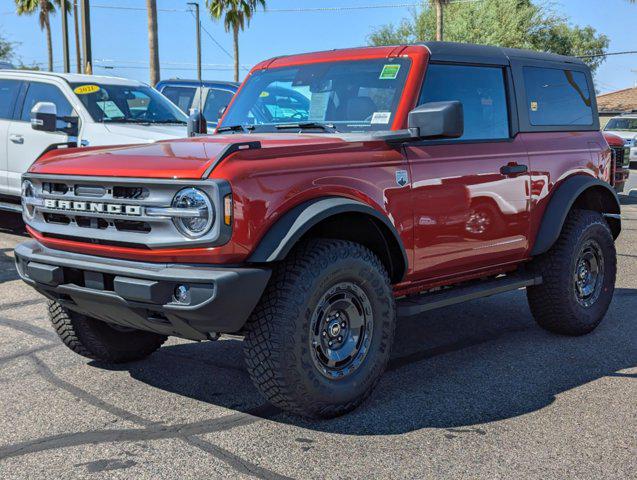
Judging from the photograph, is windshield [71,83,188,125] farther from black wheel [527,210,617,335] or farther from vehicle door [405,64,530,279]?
black wheel [527,210,617,335]

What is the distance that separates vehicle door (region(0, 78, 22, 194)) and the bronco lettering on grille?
6264 mm

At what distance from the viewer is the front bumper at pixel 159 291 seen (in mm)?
3689

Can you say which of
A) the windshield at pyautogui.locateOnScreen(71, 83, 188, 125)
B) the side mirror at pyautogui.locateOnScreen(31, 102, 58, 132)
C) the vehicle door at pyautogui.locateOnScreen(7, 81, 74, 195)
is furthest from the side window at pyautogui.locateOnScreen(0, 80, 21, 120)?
the side mirror at pyautogui.locateOnScreen(31, 102, 58, 132)

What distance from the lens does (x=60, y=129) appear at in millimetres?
9500

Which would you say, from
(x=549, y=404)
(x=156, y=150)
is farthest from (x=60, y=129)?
(x=549, y=404)

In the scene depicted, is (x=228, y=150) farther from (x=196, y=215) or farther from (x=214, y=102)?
(x=214, y=102)

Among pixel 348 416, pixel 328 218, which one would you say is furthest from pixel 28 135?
pixel 348 416

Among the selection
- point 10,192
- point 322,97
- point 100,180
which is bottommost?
point 10,192

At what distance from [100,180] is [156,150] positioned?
1.22 feet

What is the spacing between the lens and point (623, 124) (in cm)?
2561

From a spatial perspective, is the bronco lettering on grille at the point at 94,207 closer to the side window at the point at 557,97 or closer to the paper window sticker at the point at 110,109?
the side window at the point at 557,97

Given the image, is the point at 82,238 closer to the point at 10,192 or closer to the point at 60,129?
the point at 60,129

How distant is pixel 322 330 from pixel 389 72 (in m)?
1.71

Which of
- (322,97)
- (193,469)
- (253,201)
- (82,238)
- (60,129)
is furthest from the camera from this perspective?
(60,129)
